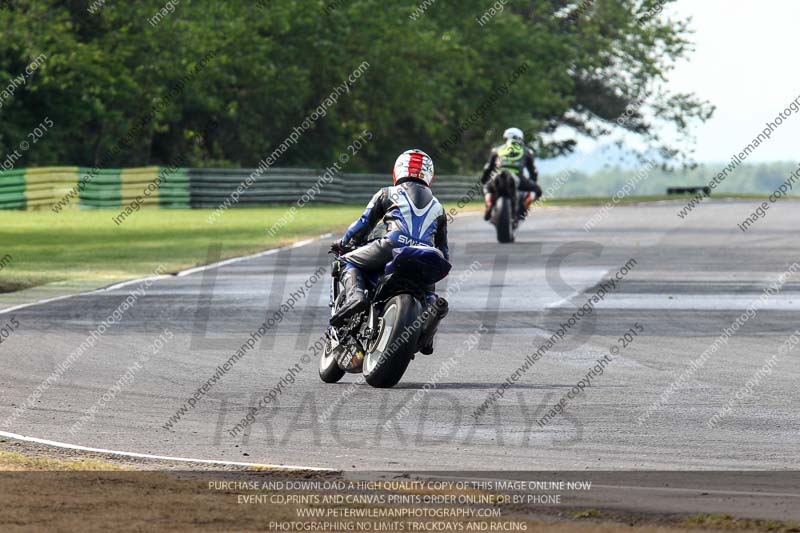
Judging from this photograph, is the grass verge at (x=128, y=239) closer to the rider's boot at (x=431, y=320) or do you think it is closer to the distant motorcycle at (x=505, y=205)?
the distant motorcycle at (x=505, y=205)

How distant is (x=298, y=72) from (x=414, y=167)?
45.2 meters

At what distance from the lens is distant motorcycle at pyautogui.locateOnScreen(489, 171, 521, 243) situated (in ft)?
90.2

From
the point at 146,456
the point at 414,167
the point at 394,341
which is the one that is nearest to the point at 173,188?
the point at 414,167

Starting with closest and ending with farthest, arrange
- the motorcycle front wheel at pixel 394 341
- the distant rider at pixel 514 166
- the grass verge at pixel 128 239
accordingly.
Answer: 1. the motorcycle front wheel at pixel 394 341
2. the grass verge at pixel 128 239
3. the distant rider at pixel 514 166

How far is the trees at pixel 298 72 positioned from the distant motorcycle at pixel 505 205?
998 inches

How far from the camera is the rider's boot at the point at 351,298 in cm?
1197

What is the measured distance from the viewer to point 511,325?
16875 mm

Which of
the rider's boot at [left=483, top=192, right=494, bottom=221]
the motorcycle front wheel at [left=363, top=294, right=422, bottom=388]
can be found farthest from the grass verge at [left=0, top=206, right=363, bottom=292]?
the motorcycle front wheel at [left=363, top=294, right=422, bottom=388]

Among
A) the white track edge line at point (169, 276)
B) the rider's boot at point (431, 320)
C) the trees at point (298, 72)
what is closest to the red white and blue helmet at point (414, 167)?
the rider's boot at point (431, 320)

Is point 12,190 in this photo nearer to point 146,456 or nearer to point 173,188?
point 173,188

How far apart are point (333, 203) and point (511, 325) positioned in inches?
1394

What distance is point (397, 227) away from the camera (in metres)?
12.1

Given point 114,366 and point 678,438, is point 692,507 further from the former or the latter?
point 114,366

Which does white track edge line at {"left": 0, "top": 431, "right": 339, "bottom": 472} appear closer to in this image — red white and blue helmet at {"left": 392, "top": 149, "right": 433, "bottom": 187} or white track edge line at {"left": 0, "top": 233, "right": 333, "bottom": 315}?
red white and blue helmet at {"left": 392, "top": 149, "right": 433, "bottom": 187}
